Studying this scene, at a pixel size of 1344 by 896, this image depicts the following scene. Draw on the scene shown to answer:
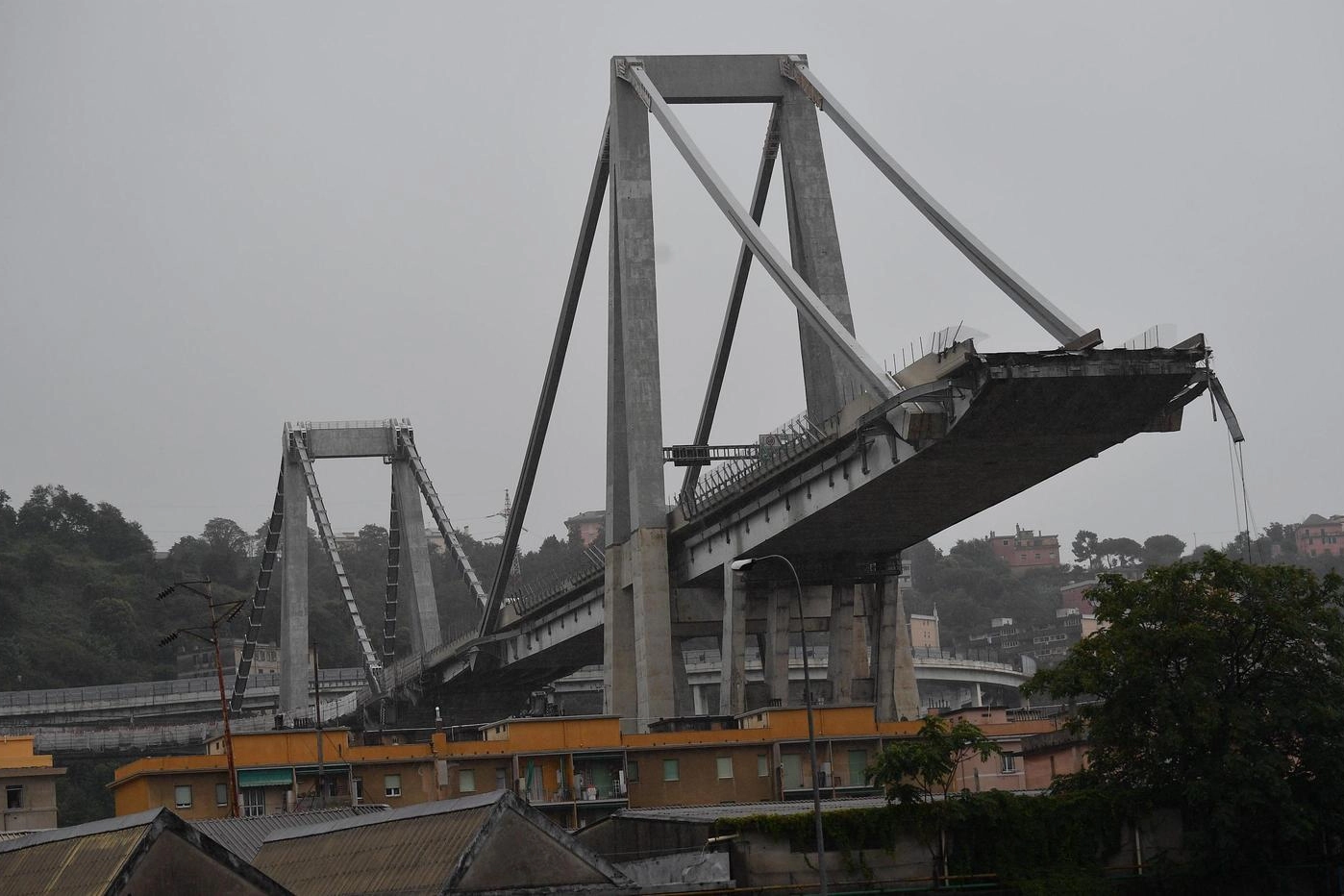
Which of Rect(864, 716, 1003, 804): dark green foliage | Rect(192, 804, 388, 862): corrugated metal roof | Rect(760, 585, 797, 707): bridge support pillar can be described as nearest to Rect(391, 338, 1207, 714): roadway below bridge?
Rect(760, 585, 797, 707): bridge support pillar

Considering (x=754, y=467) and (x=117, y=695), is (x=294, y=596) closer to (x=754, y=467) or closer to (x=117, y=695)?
(x=117, y=695)

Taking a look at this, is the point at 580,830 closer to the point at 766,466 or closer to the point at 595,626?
the point at 766,466

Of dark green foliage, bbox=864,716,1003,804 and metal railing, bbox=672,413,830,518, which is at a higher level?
metal railing, bbox=672,413,830,518

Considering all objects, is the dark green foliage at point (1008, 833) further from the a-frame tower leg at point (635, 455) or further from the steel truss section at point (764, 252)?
the a-frame tower leg at point (635, 455)

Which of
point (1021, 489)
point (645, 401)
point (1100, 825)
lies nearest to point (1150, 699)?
point (1100, 825)

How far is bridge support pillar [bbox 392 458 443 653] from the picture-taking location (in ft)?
461

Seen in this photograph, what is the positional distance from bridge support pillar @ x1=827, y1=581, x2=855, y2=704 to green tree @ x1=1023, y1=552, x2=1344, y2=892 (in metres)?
26.8

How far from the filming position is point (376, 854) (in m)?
35.5

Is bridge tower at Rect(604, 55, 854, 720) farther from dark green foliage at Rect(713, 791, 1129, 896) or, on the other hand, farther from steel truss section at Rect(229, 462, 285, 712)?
steel truss section at Rect(229, 462, 285, 712)

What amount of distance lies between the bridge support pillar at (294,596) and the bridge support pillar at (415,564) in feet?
25.9

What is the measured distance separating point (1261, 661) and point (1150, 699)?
3.89 m

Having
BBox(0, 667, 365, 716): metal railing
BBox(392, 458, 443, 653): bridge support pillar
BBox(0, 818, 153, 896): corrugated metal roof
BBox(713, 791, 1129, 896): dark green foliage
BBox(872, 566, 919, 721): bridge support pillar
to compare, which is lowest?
BBox(713, 791, 1129, 896): dark green foliage

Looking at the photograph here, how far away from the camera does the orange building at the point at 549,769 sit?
6844cm

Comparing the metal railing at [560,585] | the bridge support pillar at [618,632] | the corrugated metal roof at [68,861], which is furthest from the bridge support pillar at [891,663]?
the corrugated metal roof at [68,861]
